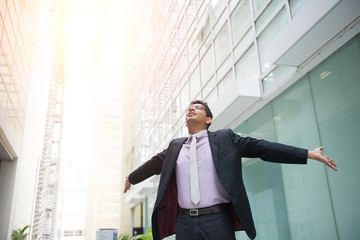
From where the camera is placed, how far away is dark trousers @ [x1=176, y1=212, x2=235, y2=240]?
2877 millimetres

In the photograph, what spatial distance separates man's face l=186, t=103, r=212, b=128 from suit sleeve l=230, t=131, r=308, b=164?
1.59 feet

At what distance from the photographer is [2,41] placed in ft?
36.2

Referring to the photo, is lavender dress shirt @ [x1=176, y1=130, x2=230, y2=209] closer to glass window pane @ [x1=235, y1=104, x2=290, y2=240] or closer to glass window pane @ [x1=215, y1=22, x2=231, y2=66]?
glass window pane @ [x1=235, y1=104, x2=290, y2=240]

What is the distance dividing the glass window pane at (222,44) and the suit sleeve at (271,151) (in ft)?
20.2

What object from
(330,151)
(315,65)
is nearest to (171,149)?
(330,151)

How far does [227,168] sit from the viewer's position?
123 inches

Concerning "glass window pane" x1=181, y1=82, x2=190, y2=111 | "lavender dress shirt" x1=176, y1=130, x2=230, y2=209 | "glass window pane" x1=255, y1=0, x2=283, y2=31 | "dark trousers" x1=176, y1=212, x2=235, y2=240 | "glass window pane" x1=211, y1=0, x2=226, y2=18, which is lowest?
"dark trousers" x1=176, y1=212, x2=235, y2=240

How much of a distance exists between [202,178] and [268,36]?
4755 millimetres

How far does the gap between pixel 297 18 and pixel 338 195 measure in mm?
2573

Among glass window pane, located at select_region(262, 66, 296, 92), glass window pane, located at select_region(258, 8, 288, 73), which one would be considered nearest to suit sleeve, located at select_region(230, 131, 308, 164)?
glass window pane, located at select_region(262, 66, 296, 92)

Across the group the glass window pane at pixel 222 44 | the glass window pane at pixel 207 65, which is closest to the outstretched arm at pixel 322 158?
the glass window pane at pixel 222 44

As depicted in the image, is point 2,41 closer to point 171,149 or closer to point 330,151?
point 171,149

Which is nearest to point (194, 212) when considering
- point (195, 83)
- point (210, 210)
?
point (210, 210)

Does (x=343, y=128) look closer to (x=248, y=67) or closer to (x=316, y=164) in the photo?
(x=316, y=164)
